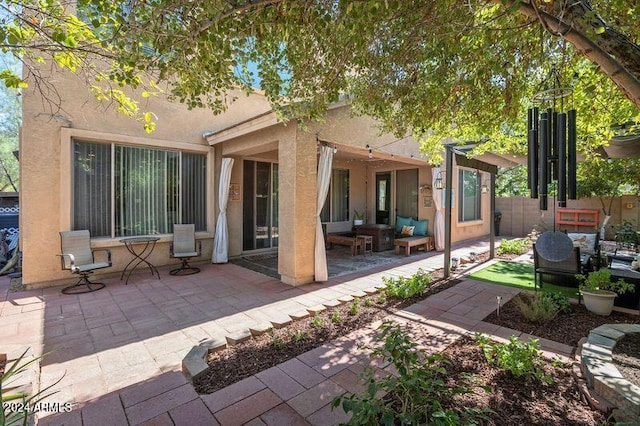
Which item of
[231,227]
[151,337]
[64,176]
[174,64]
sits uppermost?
[174,64]

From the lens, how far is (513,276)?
605cm

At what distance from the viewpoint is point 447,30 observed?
3.18m

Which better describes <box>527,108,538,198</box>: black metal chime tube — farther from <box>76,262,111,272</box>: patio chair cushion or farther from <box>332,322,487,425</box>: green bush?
<box>76,262,111,272</box>: patio chair cushion

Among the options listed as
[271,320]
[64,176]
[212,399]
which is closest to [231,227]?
[64,176]

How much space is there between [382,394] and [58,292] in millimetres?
5754

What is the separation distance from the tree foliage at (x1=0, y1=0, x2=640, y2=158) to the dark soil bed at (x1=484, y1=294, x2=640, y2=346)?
263 cm

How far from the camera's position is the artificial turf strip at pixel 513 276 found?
521cm

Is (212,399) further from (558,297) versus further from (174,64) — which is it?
(558,297)

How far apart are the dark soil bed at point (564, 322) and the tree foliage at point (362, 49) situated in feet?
8.63

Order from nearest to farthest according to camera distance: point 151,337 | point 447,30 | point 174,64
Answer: point 174,64 < point 447,30 < point 151,337

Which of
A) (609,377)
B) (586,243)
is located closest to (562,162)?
(609,377)

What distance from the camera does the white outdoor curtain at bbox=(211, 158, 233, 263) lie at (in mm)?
7137

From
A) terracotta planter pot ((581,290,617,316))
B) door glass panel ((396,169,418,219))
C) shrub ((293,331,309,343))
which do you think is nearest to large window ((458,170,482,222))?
door glass panel ((396,169,418,219))

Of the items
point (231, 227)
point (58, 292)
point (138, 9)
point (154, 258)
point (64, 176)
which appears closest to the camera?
point (138, 9)
